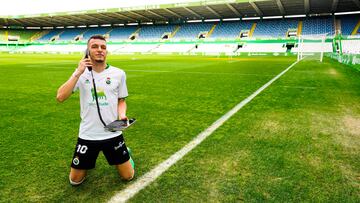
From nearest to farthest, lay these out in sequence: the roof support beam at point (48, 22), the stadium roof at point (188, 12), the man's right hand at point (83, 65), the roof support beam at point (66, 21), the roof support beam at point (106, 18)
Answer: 1. the man's right hand at point (83, 65)
2. the stadium roof at point (188, 12)
3. the roof support beam at point (106, 18)
4. the roof support beam at point (66, 21)
5. the roof support beam at point (48, 22)

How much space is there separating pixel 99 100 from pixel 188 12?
55.9 metres

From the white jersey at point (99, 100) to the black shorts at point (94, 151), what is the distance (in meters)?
0.05

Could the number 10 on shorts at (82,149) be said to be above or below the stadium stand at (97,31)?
below

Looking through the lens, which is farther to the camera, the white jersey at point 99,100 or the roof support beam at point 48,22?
the roof support beam at point 48,22

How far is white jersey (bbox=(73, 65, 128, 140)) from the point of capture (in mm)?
3105

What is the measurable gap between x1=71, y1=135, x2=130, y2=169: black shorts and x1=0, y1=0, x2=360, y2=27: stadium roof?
46.0 meters

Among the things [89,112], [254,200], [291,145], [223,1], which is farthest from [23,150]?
[223,1]

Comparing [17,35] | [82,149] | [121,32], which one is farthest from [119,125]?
[17,35]

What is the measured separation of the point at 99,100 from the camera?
313cm

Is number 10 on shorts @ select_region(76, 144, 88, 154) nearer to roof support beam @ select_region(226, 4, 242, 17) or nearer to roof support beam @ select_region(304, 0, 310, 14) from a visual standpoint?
roof support beam @ select_region(304, 0, 310, 14)

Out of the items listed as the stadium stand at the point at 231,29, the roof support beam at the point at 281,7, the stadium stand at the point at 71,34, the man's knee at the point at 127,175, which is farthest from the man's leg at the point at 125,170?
the stadium stand at the point at 71,34

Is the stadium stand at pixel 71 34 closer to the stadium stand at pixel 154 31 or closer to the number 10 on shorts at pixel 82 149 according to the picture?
the stadium stand at pixel 154 31

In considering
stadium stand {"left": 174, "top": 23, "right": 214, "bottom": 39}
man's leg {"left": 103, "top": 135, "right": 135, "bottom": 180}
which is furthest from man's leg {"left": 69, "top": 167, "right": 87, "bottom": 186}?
stadium stand {"left": 174, "top": 23, "right": 214, "bottom": 39}

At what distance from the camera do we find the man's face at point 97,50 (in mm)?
2978
